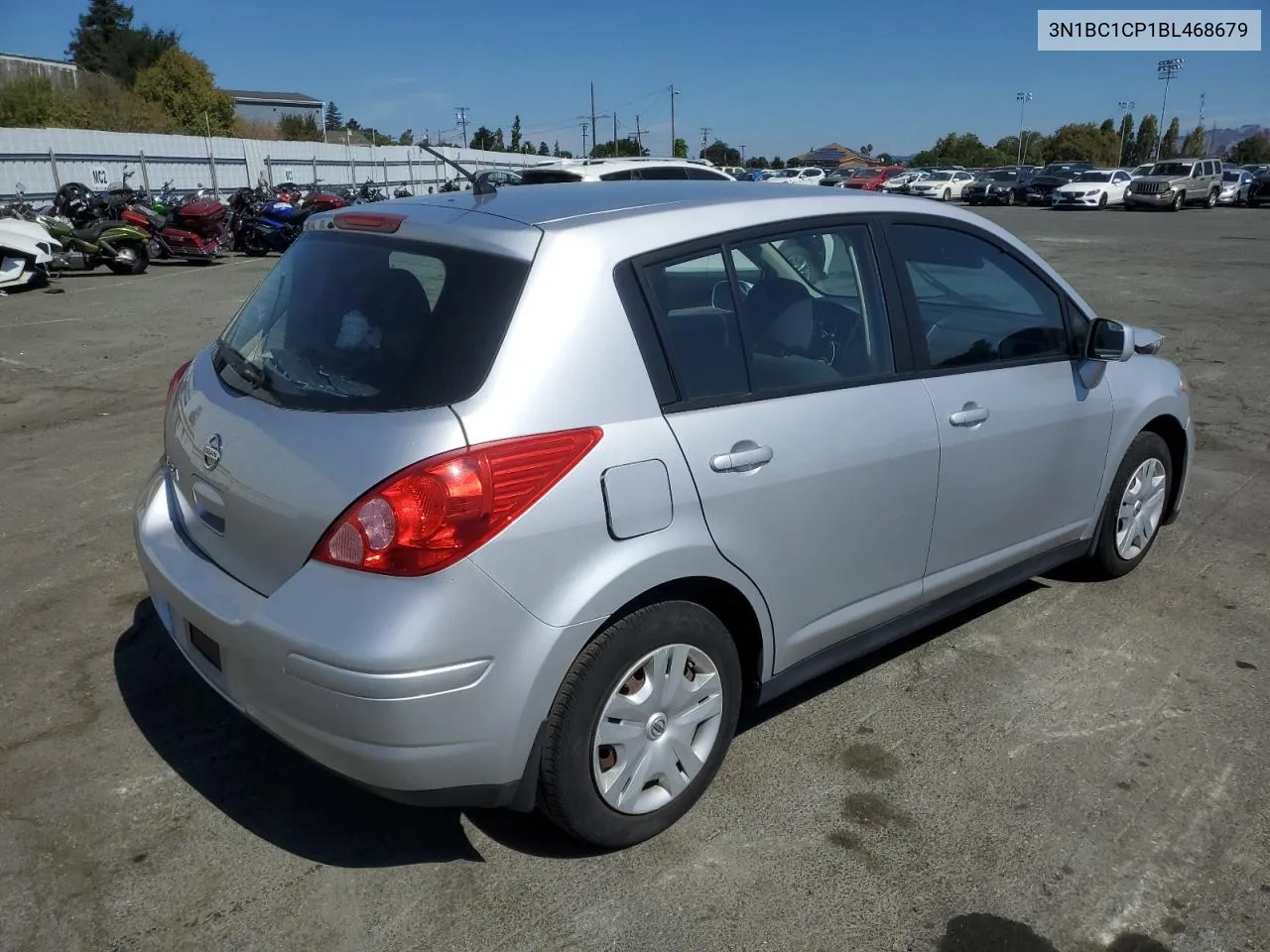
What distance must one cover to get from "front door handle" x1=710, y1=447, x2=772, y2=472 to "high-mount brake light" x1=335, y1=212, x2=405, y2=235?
1157 mm

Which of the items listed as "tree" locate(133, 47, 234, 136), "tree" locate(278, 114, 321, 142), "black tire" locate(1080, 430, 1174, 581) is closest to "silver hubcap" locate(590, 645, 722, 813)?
"black tire" locate(1080, 430, 1174, 581)

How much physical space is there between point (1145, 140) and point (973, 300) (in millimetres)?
120782

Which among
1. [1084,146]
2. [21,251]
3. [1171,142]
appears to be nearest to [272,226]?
[21,251]

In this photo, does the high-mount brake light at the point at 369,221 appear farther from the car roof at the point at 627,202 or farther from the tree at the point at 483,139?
the tree at the point at 483,139

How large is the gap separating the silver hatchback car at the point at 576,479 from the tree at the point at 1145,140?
119 m

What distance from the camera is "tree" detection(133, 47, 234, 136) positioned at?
58.4 metres

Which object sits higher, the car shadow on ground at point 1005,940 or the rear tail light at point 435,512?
the rear tail light at point 435,512

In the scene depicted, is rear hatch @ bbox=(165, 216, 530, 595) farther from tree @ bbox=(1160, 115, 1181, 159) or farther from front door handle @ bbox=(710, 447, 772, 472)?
tree @ bbox=(1160, 115, 1181, 159)

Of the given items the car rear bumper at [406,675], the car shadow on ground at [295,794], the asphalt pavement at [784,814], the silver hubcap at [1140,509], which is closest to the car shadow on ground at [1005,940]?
the asphalt pavement at [784,814]

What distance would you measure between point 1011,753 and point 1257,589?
6.66ft

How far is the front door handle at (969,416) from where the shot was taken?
3322mm

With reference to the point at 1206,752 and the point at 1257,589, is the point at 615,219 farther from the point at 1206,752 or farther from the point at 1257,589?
the point at 1257,589

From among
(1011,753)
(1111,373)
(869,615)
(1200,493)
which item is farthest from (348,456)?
(1200,493)

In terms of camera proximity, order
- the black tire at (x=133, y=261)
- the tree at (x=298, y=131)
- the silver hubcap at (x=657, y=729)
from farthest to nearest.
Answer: the tree at (x=298, y=131)
the black tire at (x=133, y=261)
the silver hubcap at (x=657, y=729)
